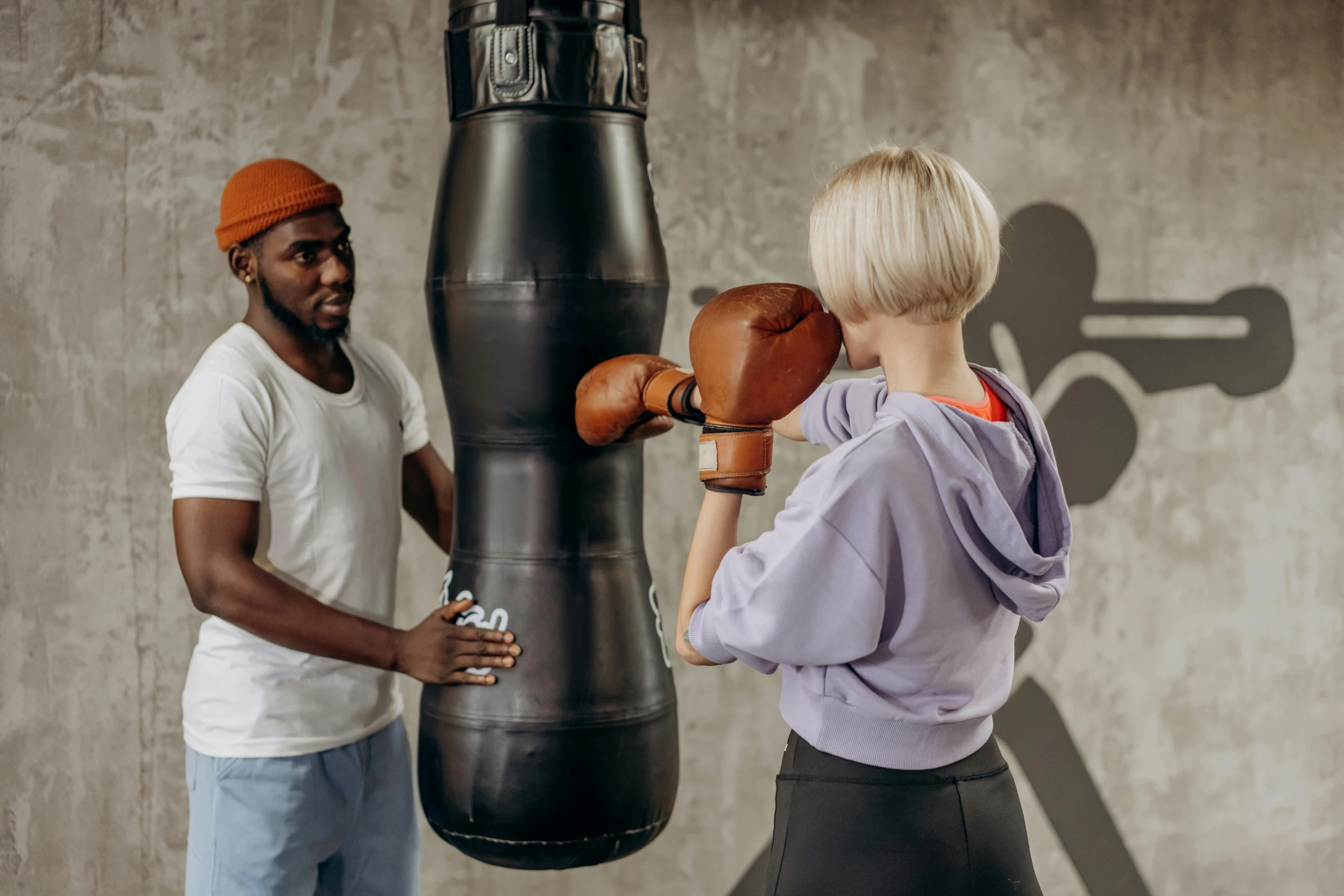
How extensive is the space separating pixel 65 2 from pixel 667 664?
7.05 feet

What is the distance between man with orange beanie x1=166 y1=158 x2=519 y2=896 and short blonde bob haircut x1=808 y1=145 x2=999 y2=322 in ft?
2.69

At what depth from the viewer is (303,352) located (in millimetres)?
1907

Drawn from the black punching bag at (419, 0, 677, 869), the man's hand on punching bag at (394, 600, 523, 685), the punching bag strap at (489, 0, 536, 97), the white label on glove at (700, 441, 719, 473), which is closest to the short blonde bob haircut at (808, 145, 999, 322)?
the white label on glove at (700, 441, 719, 473)

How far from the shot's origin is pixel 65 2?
2.60 meters

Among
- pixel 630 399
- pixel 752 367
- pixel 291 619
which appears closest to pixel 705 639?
pixel 752 367

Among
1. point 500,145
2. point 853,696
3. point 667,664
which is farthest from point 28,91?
point 853,696

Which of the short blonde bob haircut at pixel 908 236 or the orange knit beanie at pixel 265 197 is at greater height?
the orange knit beanie at pixel 265 197

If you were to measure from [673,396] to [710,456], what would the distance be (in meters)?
0.16

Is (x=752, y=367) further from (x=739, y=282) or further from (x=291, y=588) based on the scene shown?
(x=739, y=282)

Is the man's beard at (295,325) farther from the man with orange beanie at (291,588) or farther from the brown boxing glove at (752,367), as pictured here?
the brown boxing glove at (752,367)

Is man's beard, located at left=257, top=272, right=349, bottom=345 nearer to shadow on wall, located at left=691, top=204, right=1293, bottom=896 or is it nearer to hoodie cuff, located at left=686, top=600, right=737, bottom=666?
hoodie cuff, located at left=686, top=600, right=737, bottom=666

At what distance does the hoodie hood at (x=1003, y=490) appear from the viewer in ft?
3.96

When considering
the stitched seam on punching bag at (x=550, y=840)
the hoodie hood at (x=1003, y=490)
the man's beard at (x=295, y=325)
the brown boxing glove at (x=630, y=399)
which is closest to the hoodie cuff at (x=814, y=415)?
the brown boxing glove at (x=630, y=399)

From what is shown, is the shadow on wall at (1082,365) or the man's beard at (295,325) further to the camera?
the shadow on wall at (1082,365)
